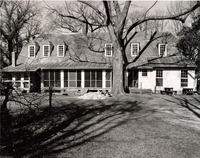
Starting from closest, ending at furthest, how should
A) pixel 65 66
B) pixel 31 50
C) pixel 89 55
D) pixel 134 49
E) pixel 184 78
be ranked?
pixel 184 78
pixel 65 66
pixel 134 49
pixel 89 55
pixel 31 50

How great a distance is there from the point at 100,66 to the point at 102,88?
265 centimetres

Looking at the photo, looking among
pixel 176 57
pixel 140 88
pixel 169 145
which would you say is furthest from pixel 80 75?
pixel 169 145

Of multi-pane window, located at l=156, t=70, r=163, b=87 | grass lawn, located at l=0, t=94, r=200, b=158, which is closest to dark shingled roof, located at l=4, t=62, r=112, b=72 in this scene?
multi-pane window, located at l=156, t=70, r=163, b=87

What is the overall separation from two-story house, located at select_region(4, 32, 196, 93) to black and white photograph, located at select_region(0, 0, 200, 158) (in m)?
0.12

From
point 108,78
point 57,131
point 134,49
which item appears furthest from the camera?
point 134,49

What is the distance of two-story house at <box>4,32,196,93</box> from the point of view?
22.7 meters

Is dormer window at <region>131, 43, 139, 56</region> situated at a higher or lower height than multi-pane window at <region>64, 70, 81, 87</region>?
higher

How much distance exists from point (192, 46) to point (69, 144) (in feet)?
73.0

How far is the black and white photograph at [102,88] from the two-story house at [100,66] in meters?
0.12

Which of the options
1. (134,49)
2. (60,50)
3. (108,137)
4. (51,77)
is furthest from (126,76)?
(108,137)

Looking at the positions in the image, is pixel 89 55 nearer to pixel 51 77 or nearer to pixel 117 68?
pixel 51 77

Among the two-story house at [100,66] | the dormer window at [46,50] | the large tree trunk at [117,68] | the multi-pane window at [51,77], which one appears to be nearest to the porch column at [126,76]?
the two-story house at [100,66]

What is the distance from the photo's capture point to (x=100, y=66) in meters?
22.7

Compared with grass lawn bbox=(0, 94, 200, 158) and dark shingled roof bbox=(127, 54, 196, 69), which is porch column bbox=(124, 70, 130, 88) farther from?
grass lawn bbox=(0, 94, 200, 158)
